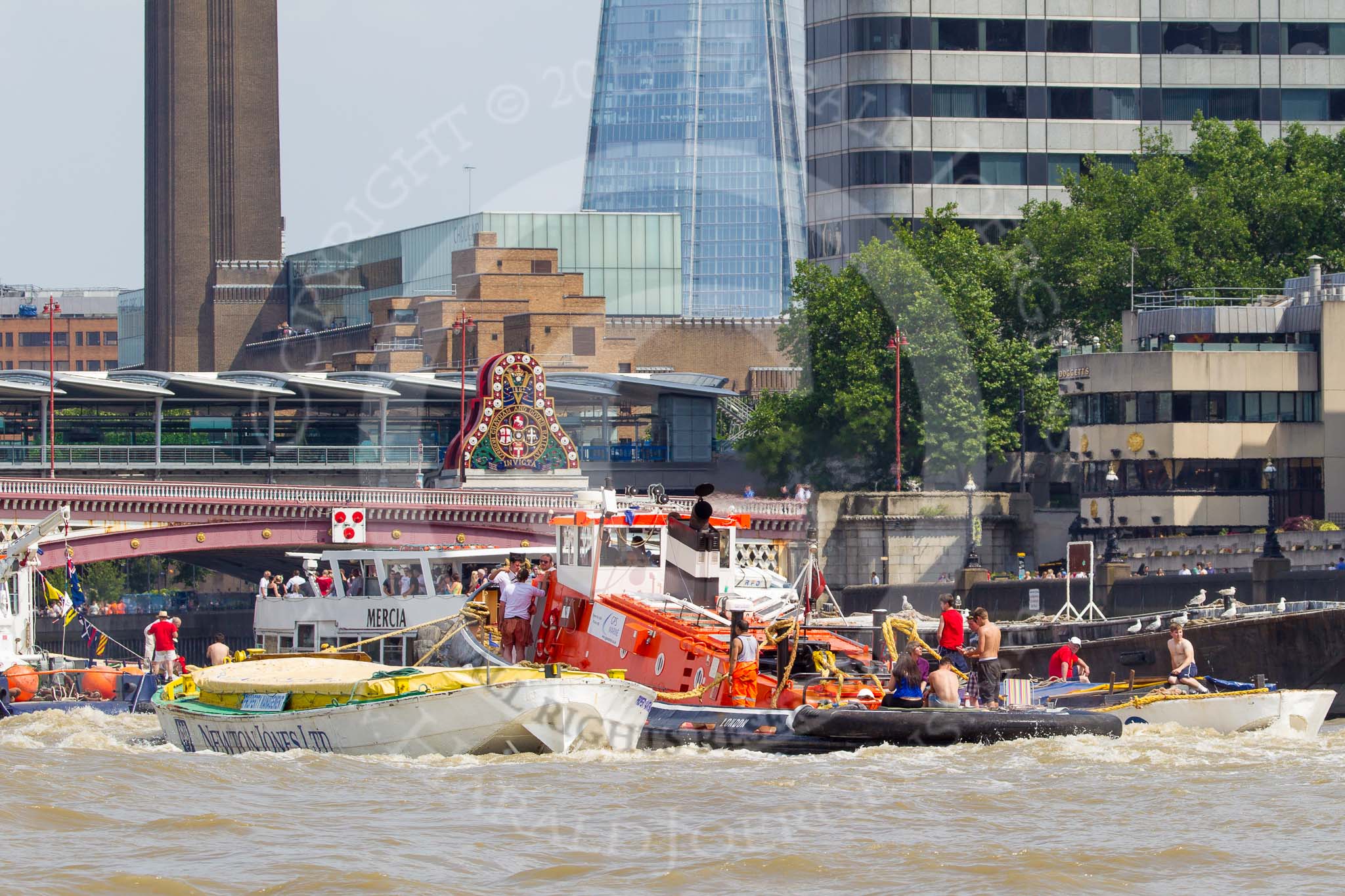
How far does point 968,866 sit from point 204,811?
9529 millimetres

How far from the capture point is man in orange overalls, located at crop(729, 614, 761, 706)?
32.9m

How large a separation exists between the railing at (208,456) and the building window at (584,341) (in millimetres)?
27771

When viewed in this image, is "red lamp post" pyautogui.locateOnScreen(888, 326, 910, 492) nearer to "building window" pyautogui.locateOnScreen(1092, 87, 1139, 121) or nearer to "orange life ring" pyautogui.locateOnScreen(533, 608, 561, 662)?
"building window" pyautogui.locateOnScreen(1092, 87, 1139, 121)

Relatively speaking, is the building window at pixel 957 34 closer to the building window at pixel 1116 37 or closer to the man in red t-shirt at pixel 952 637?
the building window at pixel 1116 37

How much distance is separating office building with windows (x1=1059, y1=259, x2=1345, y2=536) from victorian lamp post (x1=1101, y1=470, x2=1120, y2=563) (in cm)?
44

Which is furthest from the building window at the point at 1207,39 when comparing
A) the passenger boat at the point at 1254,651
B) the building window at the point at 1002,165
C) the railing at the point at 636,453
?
the passenger boat at the point at 1254,651

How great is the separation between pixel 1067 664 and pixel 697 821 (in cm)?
1370

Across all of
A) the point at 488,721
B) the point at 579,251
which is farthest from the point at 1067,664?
the point at 579,251

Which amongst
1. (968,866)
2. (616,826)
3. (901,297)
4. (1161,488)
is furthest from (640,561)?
(901,297)

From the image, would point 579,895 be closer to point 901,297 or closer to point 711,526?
point 711,526

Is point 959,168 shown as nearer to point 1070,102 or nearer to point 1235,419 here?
point 1070,102

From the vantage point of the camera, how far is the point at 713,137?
172 m

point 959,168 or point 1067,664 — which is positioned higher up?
point 959,168

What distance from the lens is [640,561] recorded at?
121 feet
